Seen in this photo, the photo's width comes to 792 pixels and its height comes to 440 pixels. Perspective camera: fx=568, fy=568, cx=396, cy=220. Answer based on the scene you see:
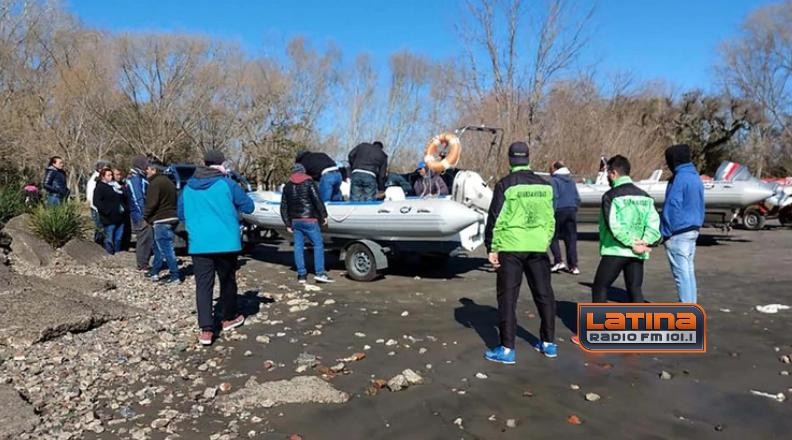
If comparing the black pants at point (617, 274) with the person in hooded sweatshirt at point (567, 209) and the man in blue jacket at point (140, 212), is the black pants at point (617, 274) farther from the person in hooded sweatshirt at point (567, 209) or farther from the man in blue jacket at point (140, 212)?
the man in blue jacket at point (140, 212)

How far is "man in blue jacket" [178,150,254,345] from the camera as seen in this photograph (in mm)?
5348

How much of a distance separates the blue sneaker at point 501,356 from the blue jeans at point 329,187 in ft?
16.6

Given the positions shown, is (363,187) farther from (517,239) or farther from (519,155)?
(517,239)

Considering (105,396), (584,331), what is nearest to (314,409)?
(105,396)

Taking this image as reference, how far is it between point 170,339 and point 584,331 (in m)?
3.86

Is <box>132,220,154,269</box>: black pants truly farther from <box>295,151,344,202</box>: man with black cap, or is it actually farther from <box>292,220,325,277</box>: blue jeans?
<box>295,151,344,202</box>: man with black cap

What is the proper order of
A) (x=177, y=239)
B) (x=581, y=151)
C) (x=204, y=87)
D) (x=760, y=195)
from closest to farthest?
1. (x=177, y=239)
2. (x=760, y=195)
3. (x=581, y=151)
4. (x=204, y=87)

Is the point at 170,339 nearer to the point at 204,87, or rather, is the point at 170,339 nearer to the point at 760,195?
the point at 760,195

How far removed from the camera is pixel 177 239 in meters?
11.0

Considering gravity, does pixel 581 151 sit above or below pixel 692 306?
above

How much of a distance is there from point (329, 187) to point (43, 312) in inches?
189

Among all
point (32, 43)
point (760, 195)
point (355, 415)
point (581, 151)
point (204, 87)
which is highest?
point (32, 43)

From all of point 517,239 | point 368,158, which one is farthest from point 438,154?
point 517,239

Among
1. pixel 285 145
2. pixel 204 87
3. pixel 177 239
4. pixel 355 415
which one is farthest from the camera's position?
pixel 285 145
